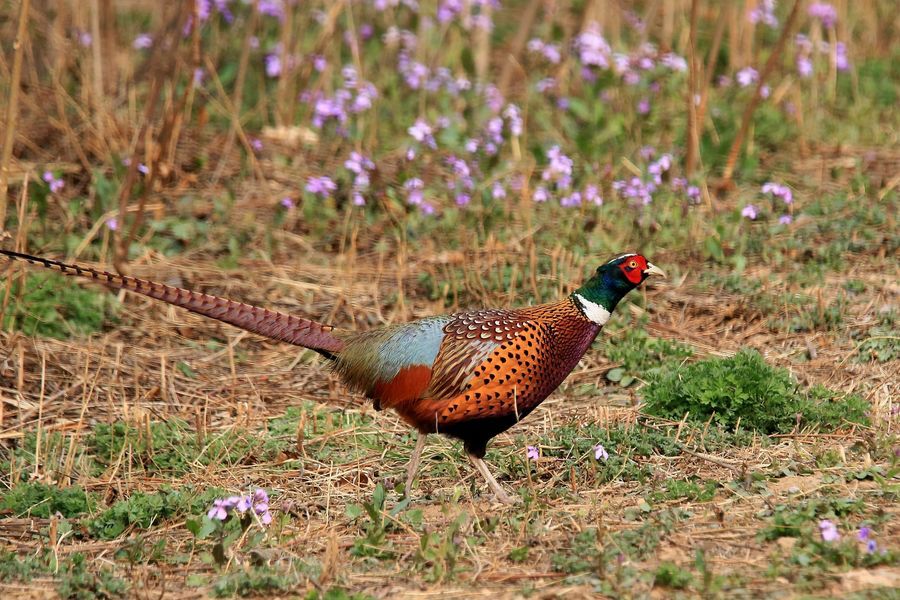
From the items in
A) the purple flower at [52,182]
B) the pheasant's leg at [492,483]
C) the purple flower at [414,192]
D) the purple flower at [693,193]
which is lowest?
the pheasant's leg at [492,483]

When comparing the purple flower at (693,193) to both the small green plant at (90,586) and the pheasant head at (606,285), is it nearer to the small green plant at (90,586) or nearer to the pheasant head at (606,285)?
the pheasant head at (606,285)

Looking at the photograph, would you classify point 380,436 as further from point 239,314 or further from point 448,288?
point 448,288

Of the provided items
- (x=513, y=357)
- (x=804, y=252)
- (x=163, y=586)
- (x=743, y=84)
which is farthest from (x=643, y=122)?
(x=163, y=586)

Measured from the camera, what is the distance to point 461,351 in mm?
4117

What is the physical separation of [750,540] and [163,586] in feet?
5.49

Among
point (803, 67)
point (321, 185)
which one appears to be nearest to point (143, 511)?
point (321, 185)

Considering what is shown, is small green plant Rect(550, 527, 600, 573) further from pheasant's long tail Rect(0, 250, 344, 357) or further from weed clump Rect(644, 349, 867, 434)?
pheasant's long tail Rect(0, 250, 344, 357)

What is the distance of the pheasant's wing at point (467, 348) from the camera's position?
4078 mm

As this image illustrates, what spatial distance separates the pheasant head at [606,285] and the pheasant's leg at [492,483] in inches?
25.2

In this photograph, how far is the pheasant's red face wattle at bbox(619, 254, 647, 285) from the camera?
434 cm

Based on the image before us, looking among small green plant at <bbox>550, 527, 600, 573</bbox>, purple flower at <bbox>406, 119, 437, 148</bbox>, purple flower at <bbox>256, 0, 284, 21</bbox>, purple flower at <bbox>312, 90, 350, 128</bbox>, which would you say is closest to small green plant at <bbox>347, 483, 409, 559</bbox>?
Result: small green plant at <bbox>550, 527, 600, 573</bbox>

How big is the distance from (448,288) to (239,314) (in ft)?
5.89

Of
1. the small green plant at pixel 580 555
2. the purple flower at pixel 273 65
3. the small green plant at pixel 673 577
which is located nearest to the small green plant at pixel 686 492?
the small green plant at pixel 580 555

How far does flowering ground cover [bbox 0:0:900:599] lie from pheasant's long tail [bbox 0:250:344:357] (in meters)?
0.45
